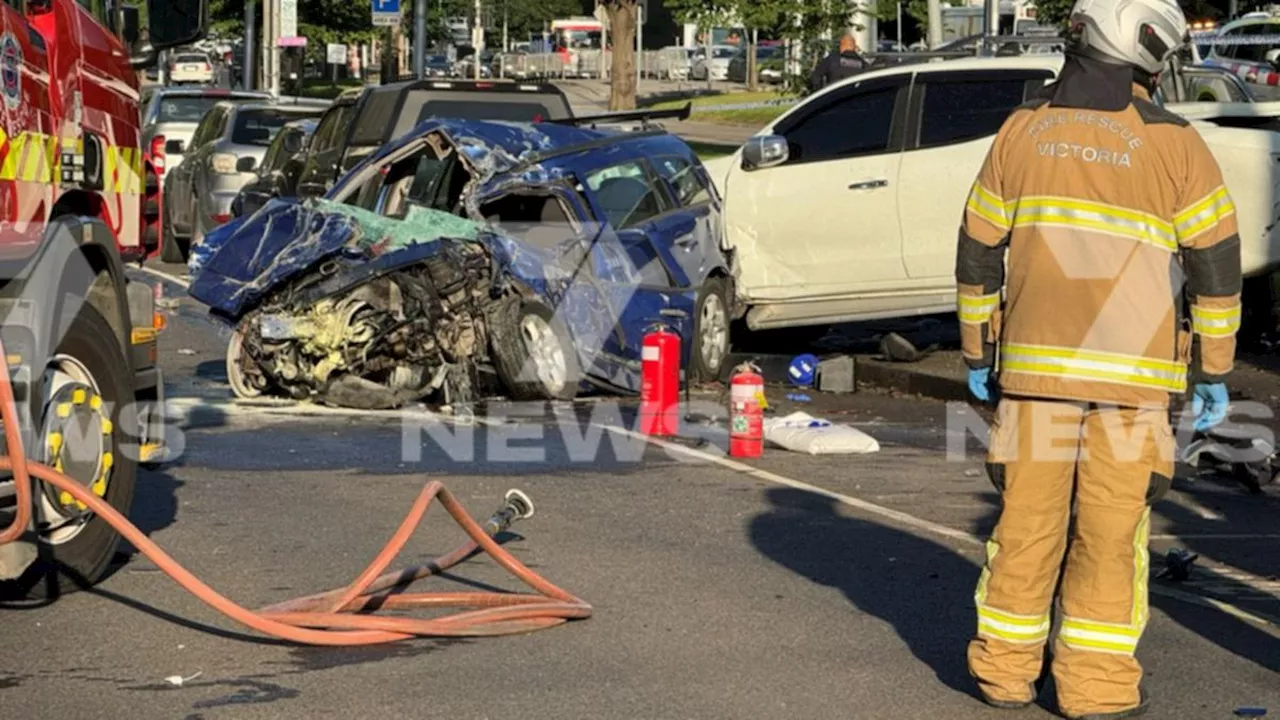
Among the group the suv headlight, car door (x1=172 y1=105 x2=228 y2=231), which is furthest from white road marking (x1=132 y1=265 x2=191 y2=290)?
the suv headlight

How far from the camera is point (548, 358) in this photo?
12.5 m

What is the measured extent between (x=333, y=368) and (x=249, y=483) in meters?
2.74

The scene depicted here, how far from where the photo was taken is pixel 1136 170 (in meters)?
5.64

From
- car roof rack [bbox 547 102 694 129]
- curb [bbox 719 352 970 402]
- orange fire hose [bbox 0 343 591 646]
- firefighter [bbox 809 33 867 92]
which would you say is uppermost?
firefighter [bbox 809 33 867 92]

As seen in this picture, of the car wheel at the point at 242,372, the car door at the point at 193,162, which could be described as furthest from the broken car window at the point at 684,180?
the car door at the point at 193,162

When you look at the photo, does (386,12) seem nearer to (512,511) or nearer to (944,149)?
(944,149)

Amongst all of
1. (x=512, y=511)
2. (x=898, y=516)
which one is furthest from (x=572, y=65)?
(x=512, y=511)

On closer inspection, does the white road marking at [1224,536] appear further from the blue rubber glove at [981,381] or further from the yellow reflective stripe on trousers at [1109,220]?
the yellow reflective stripe on trousers at [1109,220]

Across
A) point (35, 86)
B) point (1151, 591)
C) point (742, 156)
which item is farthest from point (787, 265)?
point (35, 86)

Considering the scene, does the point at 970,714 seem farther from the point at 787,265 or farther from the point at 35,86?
the point at 787,265

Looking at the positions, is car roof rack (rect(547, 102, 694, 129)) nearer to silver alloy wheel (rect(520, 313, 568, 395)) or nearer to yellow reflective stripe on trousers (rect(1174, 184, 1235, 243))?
silver alloy wheel (rect(520, 313, 568, 395))

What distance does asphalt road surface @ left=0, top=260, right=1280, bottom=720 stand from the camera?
19.5 ft

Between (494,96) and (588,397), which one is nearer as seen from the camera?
(588,397)

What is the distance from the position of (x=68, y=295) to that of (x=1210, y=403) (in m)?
3.68
